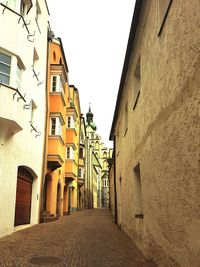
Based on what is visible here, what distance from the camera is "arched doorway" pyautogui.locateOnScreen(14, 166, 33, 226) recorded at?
1306cm

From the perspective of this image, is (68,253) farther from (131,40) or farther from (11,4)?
(11,4)

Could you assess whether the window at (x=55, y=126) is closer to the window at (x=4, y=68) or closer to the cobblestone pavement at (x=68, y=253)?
the window at (x=4, y=68)

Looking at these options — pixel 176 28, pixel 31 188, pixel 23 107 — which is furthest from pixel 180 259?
pixel 31 188

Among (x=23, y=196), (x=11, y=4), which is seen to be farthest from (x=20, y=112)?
(x=23, y=196)

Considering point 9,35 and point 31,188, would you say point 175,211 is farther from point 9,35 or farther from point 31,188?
point 31,188

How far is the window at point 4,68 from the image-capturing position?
10438mm

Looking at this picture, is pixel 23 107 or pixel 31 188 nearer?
pixel 23 107

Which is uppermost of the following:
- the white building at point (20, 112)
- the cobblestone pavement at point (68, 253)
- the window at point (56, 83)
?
the window at point (56, 83)

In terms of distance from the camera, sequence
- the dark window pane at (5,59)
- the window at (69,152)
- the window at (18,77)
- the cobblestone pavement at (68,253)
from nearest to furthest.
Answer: the cobblestone pavement at (68,253) → the dark window pane at (5,59) → the window at (18,77) → the window at (69,152)

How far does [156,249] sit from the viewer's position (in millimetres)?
5688

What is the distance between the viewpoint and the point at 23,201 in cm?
1390

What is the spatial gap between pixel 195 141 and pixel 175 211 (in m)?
1.31

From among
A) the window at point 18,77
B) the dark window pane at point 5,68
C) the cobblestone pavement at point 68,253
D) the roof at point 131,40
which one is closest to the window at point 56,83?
the roof at point 131,40

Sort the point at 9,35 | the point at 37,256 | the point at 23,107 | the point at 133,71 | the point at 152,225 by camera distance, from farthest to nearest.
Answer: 1. the point at 23,107
2. the point at 9,35
3. the point at 133,71
4. the point at 37,256
5. the point at 152,225
